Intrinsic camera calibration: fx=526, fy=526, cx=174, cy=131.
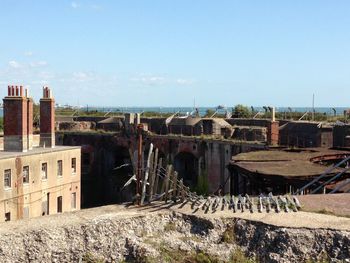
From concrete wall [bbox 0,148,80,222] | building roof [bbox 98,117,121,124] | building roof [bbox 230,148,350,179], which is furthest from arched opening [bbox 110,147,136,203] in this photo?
building roof [bbox 230,148,350,179]

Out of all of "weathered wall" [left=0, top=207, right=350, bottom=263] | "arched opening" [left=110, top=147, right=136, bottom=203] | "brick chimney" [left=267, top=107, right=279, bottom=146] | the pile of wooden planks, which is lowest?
"arched opening" [left=110, top=147, right=136, bottom=203]

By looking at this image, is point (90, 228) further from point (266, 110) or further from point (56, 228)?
point (266, 110)

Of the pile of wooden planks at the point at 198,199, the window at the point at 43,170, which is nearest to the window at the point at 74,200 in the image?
the window at the point at 43,170

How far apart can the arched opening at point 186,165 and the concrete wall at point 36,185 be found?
396 inches

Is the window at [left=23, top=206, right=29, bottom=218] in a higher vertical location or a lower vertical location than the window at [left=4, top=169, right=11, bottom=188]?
lower

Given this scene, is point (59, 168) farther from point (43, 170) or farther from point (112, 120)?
point (112, 120)

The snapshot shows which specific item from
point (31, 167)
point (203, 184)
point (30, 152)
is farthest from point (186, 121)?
point (31, 167)

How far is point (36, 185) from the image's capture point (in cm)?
Result: 2467

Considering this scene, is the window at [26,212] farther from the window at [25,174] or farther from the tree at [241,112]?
the tree at [241,112]

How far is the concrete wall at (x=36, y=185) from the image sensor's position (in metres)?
22.8

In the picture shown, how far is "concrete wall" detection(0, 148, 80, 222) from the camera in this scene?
2278 centimetres

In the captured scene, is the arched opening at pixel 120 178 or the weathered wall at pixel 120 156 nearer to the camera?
the weathered wall at pixel 120 156

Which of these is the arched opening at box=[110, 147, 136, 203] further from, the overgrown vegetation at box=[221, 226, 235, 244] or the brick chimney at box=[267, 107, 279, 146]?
the overgrown vegetation at box=[221, 226, 235, 244]

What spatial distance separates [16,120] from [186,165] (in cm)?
1567
